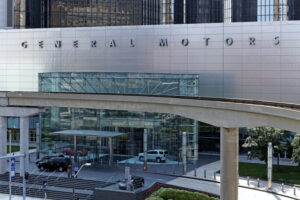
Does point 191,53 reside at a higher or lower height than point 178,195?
higher

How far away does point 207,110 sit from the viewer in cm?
3900

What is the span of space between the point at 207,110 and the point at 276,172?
21321 mm

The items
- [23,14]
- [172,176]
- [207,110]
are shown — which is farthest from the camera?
[23,14]

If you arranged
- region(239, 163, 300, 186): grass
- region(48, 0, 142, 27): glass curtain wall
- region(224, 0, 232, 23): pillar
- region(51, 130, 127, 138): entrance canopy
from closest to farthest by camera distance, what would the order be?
region(239, 163, 300, 186): grass → region(51, 130, 127, 138): entrance canopy → region(48, 0, 142, 27): glass curtain wall → region(224, 0, 232, 23): pillar

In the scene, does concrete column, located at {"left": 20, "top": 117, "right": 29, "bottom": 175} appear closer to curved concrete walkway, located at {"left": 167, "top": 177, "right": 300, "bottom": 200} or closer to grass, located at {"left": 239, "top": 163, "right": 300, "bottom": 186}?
curved concrete walkway, located at {"left": 167, "top": 177, "right": 300, "bottom": 200}

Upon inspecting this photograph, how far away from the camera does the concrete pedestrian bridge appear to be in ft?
109

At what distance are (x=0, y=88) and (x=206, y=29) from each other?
3417cm

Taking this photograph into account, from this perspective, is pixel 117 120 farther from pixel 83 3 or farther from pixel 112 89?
pixel 83 3

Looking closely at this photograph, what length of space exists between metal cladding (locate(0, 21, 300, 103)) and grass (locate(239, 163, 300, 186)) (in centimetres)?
844

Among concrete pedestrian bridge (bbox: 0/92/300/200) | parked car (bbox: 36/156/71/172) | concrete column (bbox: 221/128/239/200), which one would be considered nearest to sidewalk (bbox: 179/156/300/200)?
concrete column (bbox: 221/128/239/200)

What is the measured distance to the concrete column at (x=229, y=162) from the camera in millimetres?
36688

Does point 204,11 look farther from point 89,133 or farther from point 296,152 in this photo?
point 296,152

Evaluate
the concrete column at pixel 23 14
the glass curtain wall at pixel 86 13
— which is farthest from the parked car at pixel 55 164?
the glass curtain wall at pixel 86 13

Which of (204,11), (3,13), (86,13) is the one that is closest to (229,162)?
(3,13)
